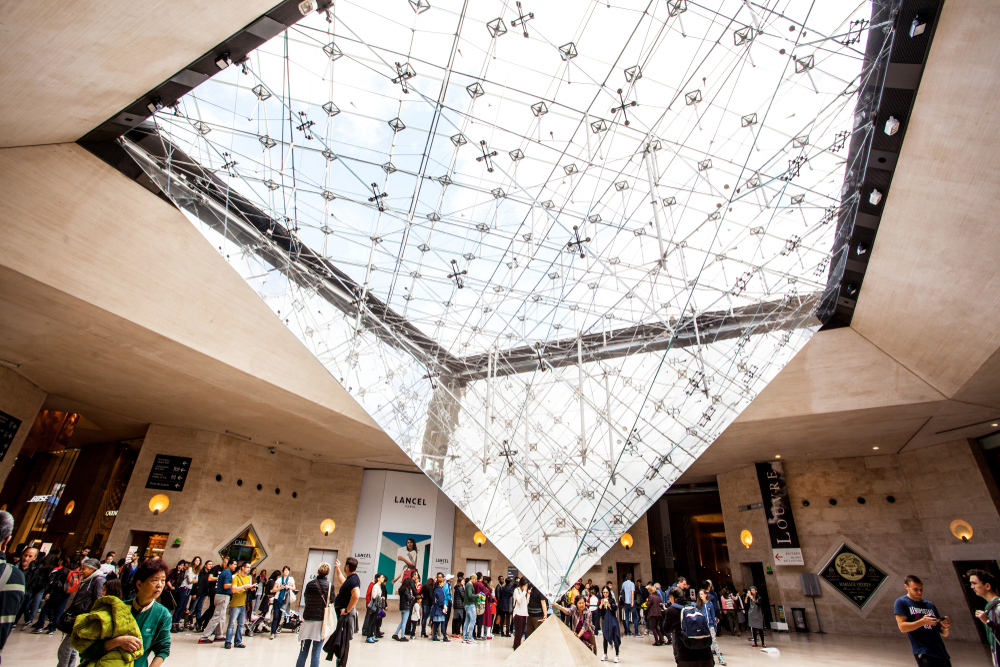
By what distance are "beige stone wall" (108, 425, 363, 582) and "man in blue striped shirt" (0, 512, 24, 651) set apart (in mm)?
11411

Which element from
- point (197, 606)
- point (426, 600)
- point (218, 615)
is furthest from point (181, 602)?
point (426, 600)

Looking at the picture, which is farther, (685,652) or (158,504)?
(158,504)

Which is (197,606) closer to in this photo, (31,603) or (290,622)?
(290,622)

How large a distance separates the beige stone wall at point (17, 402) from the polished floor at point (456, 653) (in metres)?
4.55

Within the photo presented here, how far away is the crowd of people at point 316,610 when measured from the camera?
2.51 meters

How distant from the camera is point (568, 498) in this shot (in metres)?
6.51

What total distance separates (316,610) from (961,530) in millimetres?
15843

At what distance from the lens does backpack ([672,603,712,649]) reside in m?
4.68

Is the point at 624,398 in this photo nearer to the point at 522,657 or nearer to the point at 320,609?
the point at 522,657

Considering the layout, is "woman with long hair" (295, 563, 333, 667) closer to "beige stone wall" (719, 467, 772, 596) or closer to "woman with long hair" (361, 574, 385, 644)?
Result: "woman with long hair" (361, 574, 385, 644)

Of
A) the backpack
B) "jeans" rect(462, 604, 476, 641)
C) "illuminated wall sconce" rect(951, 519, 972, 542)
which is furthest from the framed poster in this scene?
the backpack

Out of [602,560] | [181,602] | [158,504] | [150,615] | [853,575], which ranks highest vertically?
[158,504]

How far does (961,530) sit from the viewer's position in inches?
507

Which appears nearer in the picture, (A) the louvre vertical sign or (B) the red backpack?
(B) the red backpack
